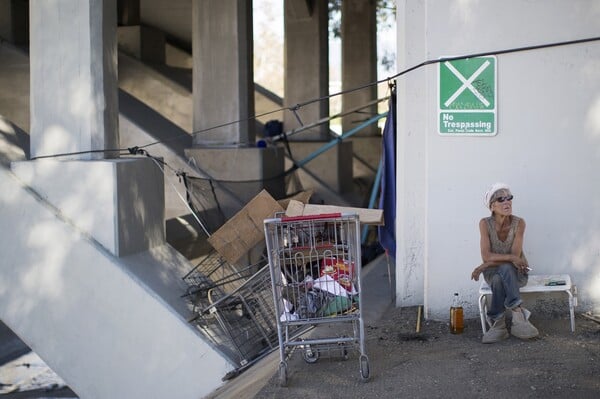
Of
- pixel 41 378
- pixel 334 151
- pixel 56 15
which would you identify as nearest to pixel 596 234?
pixel 56 15

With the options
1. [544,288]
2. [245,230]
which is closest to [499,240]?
[544,288]

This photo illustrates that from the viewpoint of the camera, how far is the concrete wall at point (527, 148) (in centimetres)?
712

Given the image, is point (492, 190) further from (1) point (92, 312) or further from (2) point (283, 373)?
(1) point (92, 312)

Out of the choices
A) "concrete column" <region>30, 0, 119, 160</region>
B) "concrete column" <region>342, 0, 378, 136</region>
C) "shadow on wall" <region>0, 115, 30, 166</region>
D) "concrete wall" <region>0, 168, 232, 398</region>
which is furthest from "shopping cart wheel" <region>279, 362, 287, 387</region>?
"concrete column" <region>342, 0, 378, 136</region>

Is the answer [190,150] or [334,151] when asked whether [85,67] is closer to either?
[190,150]

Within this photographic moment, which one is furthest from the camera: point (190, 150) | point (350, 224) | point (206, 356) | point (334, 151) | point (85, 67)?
point (334, 151)

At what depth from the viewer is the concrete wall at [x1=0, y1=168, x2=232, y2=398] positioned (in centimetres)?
775

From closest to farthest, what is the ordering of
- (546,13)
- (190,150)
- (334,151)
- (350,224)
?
(350,224) < (546,13) < (190,150) < (334,151)

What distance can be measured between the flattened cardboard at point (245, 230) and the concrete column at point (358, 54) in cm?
1157

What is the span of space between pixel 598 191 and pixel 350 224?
2.36m

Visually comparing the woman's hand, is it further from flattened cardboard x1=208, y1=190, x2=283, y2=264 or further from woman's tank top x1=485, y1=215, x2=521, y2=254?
flattened cardboard x1=208, y1=190, x2=283, y2=264

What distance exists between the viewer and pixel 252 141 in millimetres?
13508

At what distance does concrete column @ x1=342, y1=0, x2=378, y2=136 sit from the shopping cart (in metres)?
13.8

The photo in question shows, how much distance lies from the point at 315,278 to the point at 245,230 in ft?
7.53
